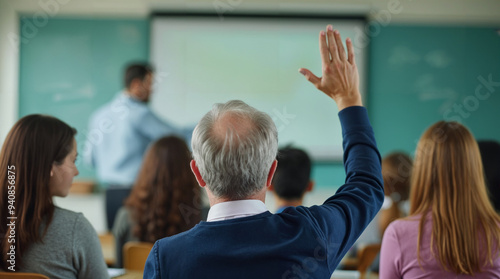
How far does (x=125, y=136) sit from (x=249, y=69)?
6.49ft

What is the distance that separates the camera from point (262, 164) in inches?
42.8

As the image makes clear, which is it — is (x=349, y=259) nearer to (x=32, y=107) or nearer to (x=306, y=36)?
(x=306, y=36)

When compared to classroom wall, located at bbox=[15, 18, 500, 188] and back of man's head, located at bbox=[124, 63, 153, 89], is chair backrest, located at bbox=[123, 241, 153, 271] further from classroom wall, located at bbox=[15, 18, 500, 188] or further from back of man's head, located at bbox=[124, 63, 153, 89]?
classroom wall, located at bbox=[15, 18, 500, 188]

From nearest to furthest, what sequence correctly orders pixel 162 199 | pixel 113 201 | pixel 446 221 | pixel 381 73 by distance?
pixel 446 221
pixel 162 199
pixel 113 201
pixel 381 73

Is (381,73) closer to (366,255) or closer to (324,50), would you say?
(366,255)

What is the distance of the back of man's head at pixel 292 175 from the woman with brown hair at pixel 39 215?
0.90 meters

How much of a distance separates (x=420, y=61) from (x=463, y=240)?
451 cm

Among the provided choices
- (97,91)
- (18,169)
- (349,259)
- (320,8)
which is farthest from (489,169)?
(97,91)

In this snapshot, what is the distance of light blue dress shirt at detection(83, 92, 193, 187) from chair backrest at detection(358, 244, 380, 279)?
80.2 inches

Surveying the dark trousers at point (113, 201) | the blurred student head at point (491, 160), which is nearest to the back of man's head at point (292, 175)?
the blurred student head at point (491, 160)

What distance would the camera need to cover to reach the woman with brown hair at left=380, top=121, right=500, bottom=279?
5.54ft

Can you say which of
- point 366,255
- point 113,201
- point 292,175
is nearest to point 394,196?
point 366,255

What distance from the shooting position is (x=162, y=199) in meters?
2.52

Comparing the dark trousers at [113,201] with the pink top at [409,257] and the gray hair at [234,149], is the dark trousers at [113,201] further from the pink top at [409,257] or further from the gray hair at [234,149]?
the gray hair at [234,149]
